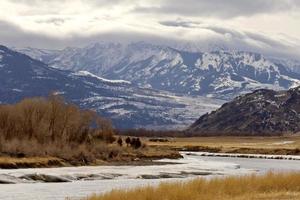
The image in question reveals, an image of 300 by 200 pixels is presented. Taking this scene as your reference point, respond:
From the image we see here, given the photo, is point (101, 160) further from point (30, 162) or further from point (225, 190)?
Answer: point (225, 190)

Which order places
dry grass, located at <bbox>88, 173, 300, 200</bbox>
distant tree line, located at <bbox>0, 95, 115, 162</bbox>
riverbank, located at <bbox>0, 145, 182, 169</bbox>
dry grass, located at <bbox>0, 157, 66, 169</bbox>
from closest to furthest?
1. dry grass, located at <bbox>88, 173, 300, 200</bbox>
2. dry grass, located at <bbox>0, 157, 66, 169</bbox>
3. riverbank, located at <bbox>0, 145, 182, 169</bbox>
4. distant tree line, located at <bbox>0, 95, 115, 162</bbox>

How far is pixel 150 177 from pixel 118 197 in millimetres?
43423

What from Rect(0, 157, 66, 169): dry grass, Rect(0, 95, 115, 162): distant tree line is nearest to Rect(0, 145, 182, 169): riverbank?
Rect(0, 157, 66, 169): dry grass

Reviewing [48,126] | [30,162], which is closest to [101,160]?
[48,126]

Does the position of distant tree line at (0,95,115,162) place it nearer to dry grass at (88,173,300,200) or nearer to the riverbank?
the riverbank

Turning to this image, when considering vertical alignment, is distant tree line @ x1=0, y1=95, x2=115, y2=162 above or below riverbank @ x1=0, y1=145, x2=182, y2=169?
above

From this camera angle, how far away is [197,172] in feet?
294

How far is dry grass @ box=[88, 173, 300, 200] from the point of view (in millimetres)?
39438

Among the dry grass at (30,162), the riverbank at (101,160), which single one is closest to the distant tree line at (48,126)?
the riverbank at (101,160)

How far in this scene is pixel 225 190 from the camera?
45.8 m

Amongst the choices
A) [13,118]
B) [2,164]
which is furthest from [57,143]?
[2,164]

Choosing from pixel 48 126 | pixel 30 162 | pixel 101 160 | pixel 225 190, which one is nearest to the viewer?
pixel 225 190

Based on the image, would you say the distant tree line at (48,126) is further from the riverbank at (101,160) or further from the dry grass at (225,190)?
the dry grass at (225,190)

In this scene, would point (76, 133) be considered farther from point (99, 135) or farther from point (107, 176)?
point (107, 176)
